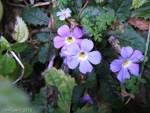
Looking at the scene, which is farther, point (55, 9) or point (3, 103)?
point (55, 9)

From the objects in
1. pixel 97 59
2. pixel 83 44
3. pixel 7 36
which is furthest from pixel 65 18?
pixel 7 36

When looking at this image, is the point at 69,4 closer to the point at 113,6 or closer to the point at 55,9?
the point at 55,9

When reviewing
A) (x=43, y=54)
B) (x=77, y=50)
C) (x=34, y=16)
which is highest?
(x=34, y=16)

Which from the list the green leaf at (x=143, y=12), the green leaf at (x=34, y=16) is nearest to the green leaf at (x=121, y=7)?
the green leaf at (x=143, y=12)

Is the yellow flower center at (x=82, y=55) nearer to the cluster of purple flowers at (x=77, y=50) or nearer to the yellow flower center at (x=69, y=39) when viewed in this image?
the cluster of purple flowers at (x=77, y=50)

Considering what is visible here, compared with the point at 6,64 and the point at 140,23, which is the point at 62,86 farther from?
the point at 140,23

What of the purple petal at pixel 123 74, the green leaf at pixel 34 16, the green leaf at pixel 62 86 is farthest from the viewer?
the green leaf at pixel 34 16

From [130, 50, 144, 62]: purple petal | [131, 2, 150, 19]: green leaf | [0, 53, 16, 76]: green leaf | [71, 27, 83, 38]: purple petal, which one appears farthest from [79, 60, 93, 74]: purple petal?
[131, 2, 150, 19]: green leaf

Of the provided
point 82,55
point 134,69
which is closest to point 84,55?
point 82,55
